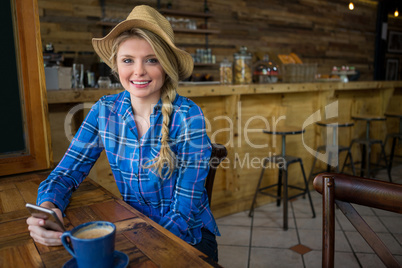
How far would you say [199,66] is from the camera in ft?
18.2

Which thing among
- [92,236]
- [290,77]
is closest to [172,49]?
[92,236]

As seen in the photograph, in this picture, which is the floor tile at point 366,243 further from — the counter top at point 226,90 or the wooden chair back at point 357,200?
the wooden chair back at point 357,200

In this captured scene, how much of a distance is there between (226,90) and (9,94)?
181 centimetres

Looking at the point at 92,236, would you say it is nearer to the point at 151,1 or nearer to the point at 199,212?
the point at 199,212

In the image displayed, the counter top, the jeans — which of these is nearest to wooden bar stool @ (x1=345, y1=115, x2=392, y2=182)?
the counter top

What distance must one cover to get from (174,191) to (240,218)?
2.00 meters

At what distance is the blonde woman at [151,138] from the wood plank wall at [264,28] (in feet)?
8.23

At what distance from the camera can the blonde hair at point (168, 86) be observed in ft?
4.33

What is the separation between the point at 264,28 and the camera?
6172mm

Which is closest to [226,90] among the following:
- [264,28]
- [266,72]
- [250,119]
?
[250,119]

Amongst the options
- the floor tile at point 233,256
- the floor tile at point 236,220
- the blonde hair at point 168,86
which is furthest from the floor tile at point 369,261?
the blonde hair at point 168,86

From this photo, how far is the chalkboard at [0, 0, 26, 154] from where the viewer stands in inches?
59.6

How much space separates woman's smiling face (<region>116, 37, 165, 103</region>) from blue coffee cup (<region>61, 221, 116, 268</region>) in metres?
0.71

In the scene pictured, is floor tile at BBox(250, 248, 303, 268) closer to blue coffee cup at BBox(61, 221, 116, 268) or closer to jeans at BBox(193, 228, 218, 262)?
jeans at BBox(193, 228, 218, 262)
